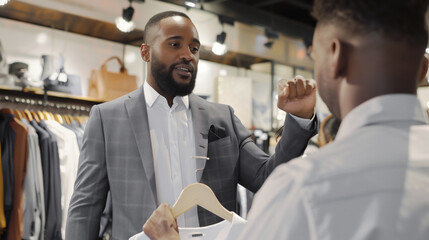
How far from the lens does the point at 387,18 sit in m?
0.67

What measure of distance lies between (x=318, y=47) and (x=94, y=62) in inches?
147

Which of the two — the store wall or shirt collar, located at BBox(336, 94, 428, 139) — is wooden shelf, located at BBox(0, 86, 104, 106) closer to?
the store wall

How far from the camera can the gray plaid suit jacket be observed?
153 centimetres

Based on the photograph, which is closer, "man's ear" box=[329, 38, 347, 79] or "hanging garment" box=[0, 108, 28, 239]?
"man's ear" box=[329, 38, 347, 79]

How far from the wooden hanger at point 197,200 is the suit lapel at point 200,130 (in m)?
0.31

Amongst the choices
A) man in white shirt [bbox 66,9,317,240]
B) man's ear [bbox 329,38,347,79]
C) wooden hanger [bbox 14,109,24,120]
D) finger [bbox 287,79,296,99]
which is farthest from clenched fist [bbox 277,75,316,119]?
wooden hanger [bbox 14,109,24,120]

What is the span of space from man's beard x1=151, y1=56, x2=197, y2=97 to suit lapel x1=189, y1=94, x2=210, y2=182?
2.6 inches

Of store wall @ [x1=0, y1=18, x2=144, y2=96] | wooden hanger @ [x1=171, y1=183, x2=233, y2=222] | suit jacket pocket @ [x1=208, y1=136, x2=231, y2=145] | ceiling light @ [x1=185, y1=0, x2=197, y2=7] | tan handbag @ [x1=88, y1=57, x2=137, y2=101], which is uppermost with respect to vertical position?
ceiling light @ [x1=185, y1=0, x2=197, y2=7]

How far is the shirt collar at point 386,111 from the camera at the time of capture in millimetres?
650

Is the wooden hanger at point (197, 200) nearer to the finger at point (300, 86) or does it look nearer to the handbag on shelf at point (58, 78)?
the finger at point (300, 86)

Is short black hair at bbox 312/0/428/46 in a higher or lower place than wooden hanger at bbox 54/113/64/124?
higher

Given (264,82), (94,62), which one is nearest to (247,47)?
(264,82)

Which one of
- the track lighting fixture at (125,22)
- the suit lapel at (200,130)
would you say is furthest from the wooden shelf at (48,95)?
the suit lapel at (200,130)

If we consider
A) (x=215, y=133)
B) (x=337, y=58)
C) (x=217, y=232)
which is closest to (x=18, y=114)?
(x=215, y=133)
